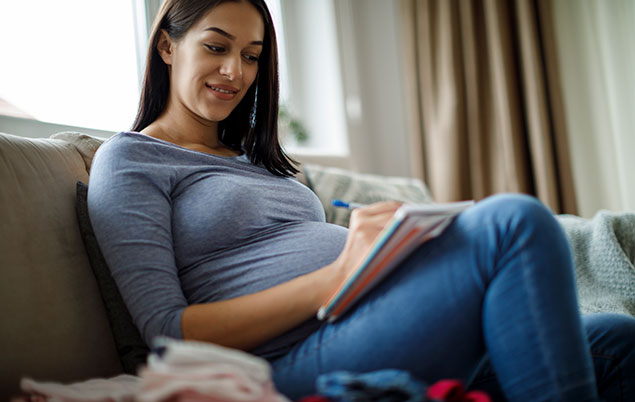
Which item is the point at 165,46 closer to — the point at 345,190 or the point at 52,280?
the point at 52,280

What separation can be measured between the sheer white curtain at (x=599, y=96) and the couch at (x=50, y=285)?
7.13 feet

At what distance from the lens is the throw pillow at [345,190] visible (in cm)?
157

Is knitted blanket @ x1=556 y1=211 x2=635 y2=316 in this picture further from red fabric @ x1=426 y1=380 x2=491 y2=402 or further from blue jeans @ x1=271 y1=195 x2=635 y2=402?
red fabric @ x1=426 y1=380 x2=491 y2=402

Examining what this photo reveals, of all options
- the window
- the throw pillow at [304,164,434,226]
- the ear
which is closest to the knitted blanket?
the throw pillow at [304,164,434,226]

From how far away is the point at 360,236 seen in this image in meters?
0.70

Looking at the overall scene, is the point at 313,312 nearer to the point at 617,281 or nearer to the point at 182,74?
the point at 182,74

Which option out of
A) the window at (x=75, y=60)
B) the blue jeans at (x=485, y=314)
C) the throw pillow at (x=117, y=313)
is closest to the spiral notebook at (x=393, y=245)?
the blue jeans at (x=485, y=314)

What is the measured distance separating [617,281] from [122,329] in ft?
3.59

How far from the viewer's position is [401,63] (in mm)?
2807

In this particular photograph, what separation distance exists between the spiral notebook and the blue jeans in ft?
0.06

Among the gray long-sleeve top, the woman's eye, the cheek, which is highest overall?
the woman's eye

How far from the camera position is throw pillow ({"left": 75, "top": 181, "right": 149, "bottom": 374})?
33.0 inches

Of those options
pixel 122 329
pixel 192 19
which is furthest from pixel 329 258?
pixel 192 19

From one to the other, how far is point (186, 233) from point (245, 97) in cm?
56
